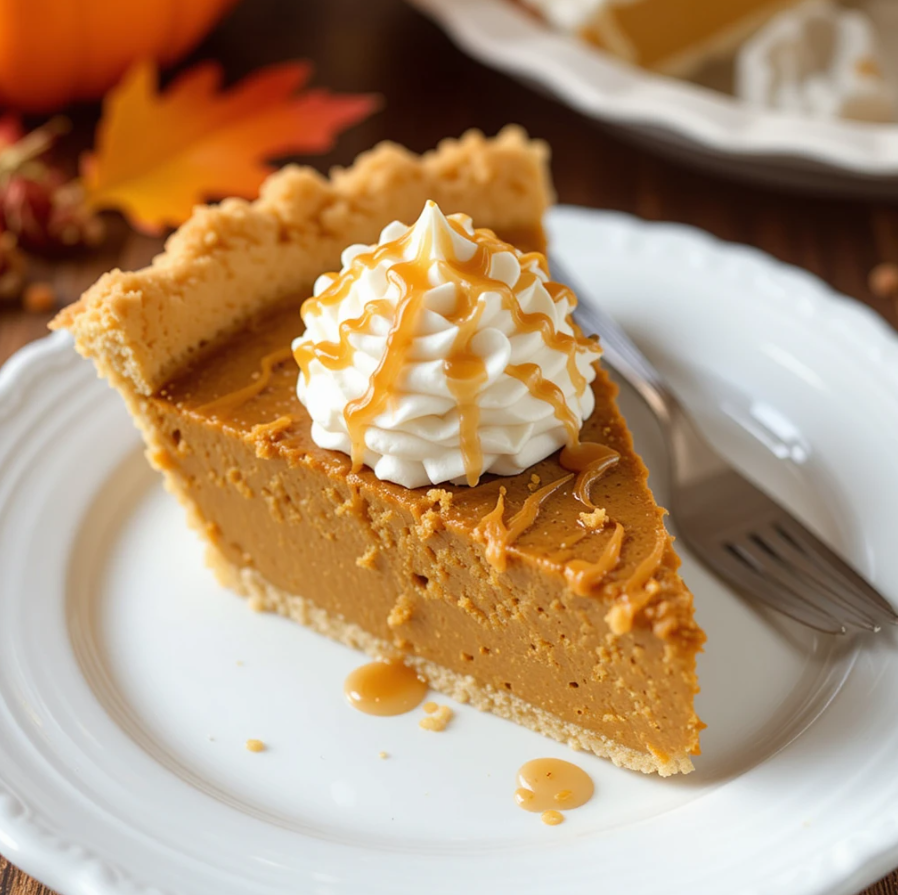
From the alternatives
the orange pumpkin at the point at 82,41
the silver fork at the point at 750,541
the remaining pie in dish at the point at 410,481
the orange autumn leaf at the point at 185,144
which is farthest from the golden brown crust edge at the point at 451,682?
the orange pumpkin at the point at 82,41

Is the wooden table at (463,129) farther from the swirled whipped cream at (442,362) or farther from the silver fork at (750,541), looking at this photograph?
the swirled whipped cream at (442,362)

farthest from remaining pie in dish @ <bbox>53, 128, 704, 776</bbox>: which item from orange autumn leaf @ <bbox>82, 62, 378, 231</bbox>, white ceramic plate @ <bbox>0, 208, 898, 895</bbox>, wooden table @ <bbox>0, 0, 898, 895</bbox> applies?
wooden table @ <bbox>0, 0, 898, 895</bbox>

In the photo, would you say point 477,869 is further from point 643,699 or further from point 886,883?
point 886,883

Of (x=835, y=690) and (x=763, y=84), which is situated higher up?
(x=763, y=84)

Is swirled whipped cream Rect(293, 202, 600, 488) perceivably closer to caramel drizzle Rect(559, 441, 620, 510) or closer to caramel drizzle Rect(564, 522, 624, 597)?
caramel drizzle Rect(559, 441, 620, 510)

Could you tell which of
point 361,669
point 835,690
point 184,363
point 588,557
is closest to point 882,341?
point 835,690

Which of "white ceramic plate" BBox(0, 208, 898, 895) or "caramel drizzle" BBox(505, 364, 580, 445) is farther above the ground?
"caramel drizzle" BBox(505, 364, 580, 445)
